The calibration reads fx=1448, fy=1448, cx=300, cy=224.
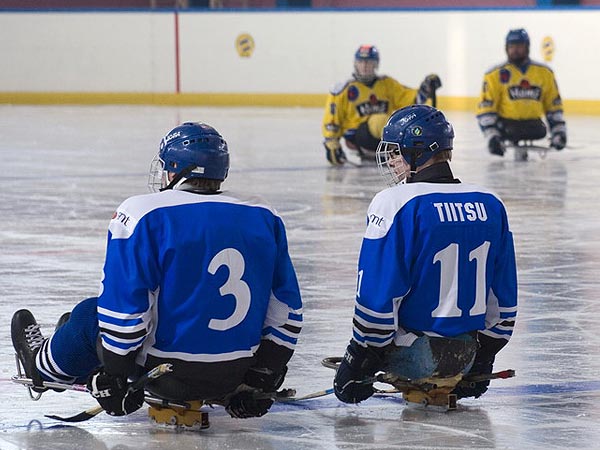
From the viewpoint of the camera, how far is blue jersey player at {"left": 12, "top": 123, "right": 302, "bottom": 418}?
13.5ft

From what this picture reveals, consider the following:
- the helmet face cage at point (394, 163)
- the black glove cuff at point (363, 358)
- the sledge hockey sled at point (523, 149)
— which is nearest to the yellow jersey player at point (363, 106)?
the sledge hockey sled at point (523, 149)

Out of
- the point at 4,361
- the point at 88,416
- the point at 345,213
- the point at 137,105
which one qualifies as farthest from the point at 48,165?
the point at 137,105

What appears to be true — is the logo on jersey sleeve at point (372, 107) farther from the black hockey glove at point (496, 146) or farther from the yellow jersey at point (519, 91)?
the black hockey glove at point (496, 146)

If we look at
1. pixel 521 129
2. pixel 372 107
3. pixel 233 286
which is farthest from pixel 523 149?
pixel 233 286

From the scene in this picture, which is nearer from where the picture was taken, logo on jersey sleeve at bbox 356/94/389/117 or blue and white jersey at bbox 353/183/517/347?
blue and white jersey at bbox 353/183/517/347

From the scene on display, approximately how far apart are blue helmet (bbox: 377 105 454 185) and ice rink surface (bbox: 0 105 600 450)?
2.63 feet

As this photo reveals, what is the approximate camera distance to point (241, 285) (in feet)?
13.9

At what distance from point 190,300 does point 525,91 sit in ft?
34.8

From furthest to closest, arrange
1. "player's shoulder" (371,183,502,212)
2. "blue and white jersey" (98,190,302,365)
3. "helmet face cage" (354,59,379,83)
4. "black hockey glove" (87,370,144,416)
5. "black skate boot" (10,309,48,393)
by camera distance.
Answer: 1. "helmet face cage" (354,59,379,83)
2. "black skate boot" (10,309,48,393)
3. "player's shoulder" (371,183,502,212)
4. "black hockey glove" (87,370,144,416)
5. "blue and white jersey" (98,190,302,365)

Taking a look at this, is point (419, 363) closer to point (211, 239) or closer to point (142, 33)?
point (211, 239)

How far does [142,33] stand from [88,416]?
836 inches

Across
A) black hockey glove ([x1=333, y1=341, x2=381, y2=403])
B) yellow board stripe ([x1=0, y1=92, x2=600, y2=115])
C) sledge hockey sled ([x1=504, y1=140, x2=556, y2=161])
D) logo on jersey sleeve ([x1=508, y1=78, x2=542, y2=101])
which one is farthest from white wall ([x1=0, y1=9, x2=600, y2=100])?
black hockey glove ([x1=333, y1=341, x2=381, y2=403])

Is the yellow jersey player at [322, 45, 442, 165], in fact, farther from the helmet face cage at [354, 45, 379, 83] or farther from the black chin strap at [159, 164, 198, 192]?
the black chin strap at [159, 164, 198, 192]

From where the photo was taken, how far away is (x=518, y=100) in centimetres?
1439
